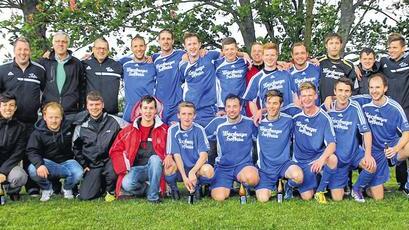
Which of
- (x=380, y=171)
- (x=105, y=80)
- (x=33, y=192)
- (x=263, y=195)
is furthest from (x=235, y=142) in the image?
(x=33, y=192)

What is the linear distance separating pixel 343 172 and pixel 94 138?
3.65 metres

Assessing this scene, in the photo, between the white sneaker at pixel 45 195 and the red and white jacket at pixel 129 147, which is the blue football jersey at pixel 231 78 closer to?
the red and white jacket at pixel 129 147

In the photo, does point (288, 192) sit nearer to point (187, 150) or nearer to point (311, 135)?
point (311, 135)

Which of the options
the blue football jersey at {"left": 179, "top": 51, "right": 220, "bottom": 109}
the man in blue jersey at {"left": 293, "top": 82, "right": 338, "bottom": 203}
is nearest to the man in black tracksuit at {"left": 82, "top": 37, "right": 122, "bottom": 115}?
the blue football jersey at {"left": 179, "top": 51, "right": 220, "bottom": 109}

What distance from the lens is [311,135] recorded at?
783cm

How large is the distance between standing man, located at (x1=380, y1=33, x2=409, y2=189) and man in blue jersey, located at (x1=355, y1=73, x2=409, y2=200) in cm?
73

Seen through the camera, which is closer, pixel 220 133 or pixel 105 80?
pixel 220 133

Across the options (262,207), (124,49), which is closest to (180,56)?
(262,207)

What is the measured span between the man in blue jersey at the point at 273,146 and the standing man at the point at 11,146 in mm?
3406

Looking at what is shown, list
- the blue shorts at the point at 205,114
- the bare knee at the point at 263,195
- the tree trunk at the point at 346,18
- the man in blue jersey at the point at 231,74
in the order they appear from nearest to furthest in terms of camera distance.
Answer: the bare knee at the point at 263,195 → the man in blue jersey at the point at 231,74 → the blue shorts at the point at 205,114 → the tree trunk at the point at 346,18

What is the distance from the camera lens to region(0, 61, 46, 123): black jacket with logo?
27.6 feet

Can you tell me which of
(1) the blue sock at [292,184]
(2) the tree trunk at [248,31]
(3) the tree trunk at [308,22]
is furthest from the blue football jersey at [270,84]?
(2) the tree trunk at [248,31]

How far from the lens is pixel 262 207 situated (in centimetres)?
716

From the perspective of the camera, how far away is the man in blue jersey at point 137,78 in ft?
29.2
